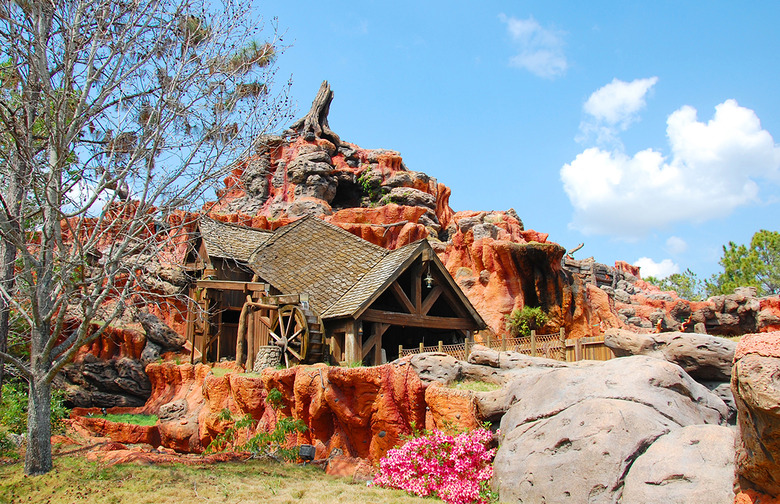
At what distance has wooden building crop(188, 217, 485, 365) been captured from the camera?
15.7 meters

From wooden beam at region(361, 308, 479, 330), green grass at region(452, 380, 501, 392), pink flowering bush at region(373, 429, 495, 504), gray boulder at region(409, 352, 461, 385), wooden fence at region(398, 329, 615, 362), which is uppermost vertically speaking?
wooden beam at region(361, 308, 479, 330)

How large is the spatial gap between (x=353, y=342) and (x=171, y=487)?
285 inches

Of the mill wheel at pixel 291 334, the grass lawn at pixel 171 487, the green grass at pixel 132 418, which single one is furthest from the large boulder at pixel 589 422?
the green grass at pixel 132 418

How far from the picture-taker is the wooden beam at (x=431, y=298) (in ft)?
55.9

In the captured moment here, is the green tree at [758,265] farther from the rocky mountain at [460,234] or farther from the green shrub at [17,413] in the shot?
the green shrub at [17,413]

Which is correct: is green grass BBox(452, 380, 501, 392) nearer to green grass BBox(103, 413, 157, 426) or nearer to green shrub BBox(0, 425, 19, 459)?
green shrub BBox(0, 425, 19, 459)

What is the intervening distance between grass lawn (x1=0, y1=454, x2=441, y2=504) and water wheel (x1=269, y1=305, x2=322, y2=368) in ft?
18.8

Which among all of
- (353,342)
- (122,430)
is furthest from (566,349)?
(122,430)

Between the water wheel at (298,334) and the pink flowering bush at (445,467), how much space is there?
7.09 m

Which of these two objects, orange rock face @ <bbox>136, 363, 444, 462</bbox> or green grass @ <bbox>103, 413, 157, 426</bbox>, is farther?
green grass @ <bbox>103, 413, 157, 426</bbox>

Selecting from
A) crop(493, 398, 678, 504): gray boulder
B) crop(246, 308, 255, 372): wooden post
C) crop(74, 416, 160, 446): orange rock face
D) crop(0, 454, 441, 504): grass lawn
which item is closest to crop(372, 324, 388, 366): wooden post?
crop(246, 308, 255, 372): wooden post

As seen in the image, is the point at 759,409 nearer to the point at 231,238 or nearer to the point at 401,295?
the point at 401,295

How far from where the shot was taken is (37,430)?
851 centimetres

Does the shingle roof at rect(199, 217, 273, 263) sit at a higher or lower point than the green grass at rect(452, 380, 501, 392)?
higher
